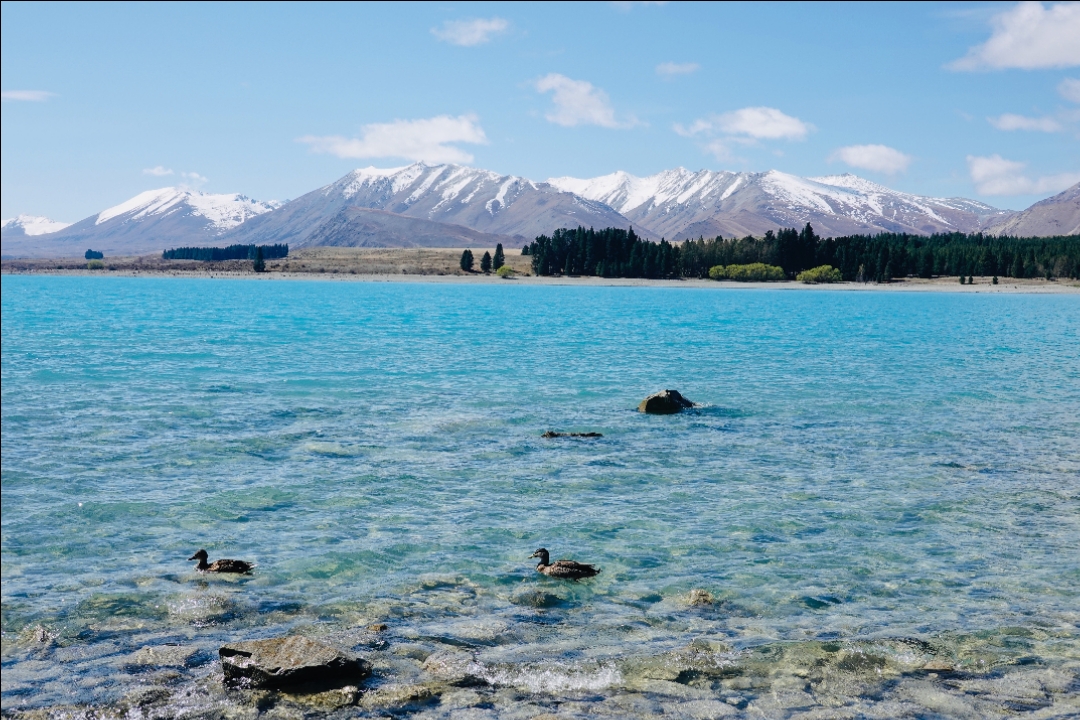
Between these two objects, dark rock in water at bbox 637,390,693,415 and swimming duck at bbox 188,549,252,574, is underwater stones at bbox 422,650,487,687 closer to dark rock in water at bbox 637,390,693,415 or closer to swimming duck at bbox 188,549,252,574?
swimming duck at bbox 188,549,252,574

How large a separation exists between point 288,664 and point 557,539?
826 cm

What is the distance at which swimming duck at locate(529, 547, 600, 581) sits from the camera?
1670cm

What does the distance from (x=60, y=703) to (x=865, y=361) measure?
5637 centimetres

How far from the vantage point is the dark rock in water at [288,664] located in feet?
38.7

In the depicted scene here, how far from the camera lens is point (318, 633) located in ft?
45.7

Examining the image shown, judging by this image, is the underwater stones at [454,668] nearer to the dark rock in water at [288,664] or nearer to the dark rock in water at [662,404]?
the dark rock in water at [288,664]

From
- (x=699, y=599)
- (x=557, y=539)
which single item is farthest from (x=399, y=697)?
(x=557, y=539)

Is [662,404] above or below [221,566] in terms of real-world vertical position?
above

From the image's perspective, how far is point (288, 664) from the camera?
11.9m

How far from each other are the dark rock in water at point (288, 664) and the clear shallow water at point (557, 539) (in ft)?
1.16

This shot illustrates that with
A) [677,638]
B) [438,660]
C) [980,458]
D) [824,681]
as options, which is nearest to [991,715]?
[824,681]

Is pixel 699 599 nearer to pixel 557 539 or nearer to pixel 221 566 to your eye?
pixel 557 539

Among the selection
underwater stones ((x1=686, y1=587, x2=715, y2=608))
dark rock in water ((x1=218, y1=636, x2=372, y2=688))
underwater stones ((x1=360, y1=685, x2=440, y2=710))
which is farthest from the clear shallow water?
dark rock in water ((x1=218, y1=636, x2=372, y2=688))

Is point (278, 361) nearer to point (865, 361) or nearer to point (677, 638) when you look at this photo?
point (865, 361)
